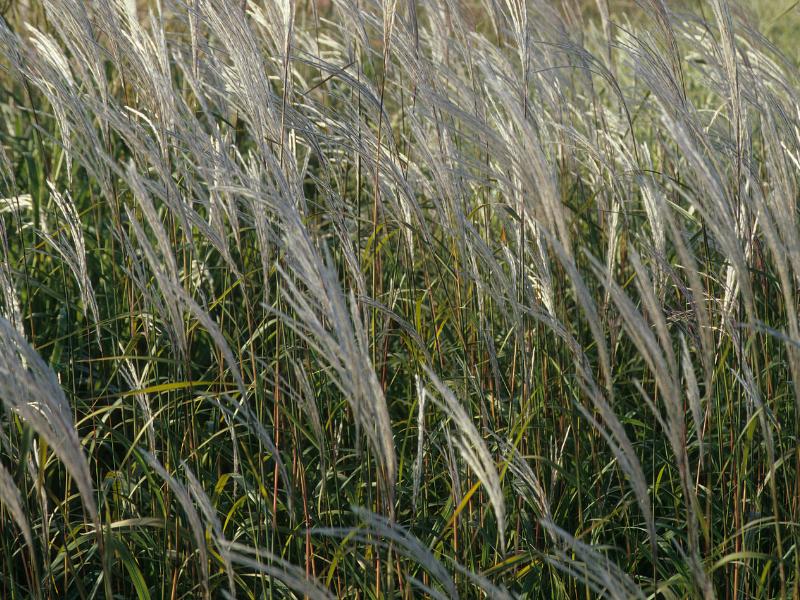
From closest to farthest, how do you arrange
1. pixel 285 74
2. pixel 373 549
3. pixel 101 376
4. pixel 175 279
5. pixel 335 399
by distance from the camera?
pixel 175 279
pixel 285 74
pixel 373 549
pixel 335 399
pixel 101 376

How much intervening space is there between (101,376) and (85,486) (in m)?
1.58

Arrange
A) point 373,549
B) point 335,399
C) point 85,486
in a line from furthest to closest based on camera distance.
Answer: point 335,399 → point 373,549 → point 85,486

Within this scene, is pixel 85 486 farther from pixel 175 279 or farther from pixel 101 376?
pixel 101 376

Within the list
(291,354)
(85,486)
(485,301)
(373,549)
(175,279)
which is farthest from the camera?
(485,301)

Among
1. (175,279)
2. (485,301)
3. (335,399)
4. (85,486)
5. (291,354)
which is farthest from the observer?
(335,399)

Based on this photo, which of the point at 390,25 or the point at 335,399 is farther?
the point at 335,399

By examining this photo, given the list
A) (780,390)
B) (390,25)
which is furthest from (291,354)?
(780,390)

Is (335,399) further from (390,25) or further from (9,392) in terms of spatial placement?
(9,392)

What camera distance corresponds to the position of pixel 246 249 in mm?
2525

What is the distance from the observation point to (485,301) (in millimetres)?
2174

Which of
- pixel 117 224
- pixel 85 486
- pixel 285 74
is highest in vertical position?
pixel 285 74

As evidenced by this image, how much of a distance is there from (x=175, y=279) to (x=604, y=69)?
3.94 feet

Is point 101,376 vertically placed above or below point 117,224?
below

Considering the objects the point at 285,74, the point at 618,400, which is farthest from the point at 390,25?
the point at 618,400
